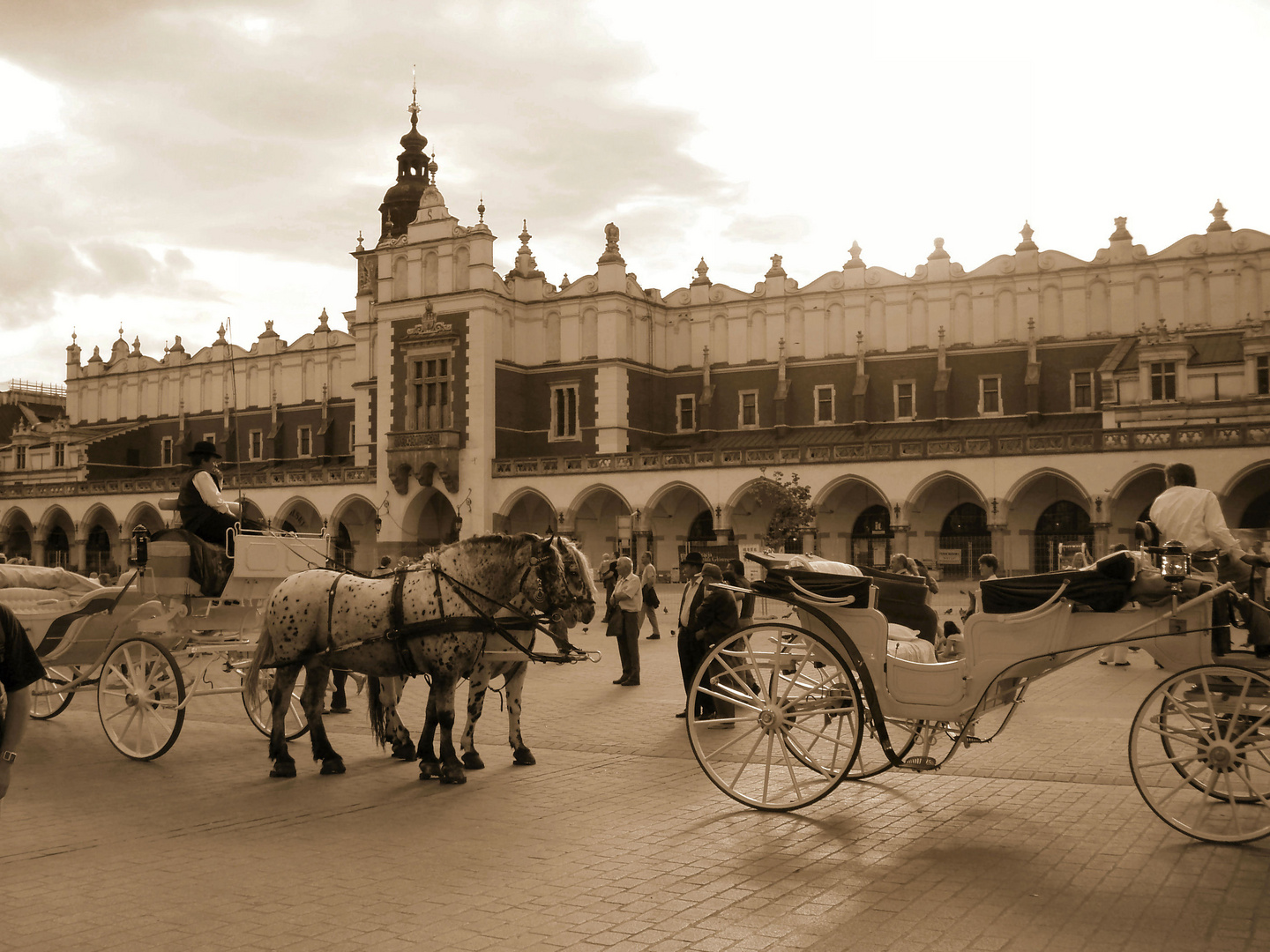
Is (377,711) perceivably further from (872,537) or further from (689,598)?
(872,537)

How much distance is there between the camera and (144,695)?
9.24 m

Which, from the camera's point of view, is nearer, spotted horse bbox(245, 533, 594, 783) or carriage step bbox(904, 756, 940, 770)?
carriage step bbox(904, 756, 940, 770)

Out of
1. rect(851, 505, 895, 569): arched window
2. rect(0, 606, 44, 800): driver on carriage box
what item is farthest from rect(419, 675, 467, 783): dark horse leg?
rect(851, 505, 895, 569): arched window

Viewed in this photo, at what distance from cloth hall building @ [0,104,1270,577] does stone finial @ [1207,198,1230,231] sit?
0.08 meters

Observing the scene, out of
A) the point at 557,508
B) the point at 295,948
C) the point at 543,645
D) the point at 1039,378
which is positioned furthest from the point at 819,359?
the point at 295,948

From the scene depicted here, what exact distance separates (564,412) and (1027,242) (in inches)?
666

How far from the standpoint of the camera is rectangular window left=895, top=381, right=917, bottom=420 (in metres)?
39.9

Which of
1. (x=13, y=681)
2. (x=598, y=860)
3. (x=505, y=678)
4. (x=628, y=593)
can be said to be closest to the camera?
(x=13, y=681)

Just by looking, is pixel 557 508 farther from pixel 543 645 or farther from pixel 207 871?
pixel 207 871

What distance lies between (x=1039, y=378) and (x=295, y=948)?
36.3 m

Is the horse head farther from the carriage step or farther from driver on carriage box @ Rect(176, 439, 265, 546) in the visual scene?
driver on carriage box @ Rect(176, 439, 265, 546)

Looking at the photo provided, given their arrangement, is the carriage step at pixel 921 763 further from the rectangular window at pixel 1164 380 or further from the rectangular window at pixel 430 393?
the rectangular window at pixel 430 393

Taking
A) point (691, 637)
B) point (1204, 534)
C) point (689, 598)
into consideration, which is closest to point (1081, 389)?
point (689, 598)

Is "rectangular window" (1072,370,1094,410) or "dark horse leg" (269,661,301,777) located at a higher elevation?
"rectangular window" (1072,370,1094,410)
